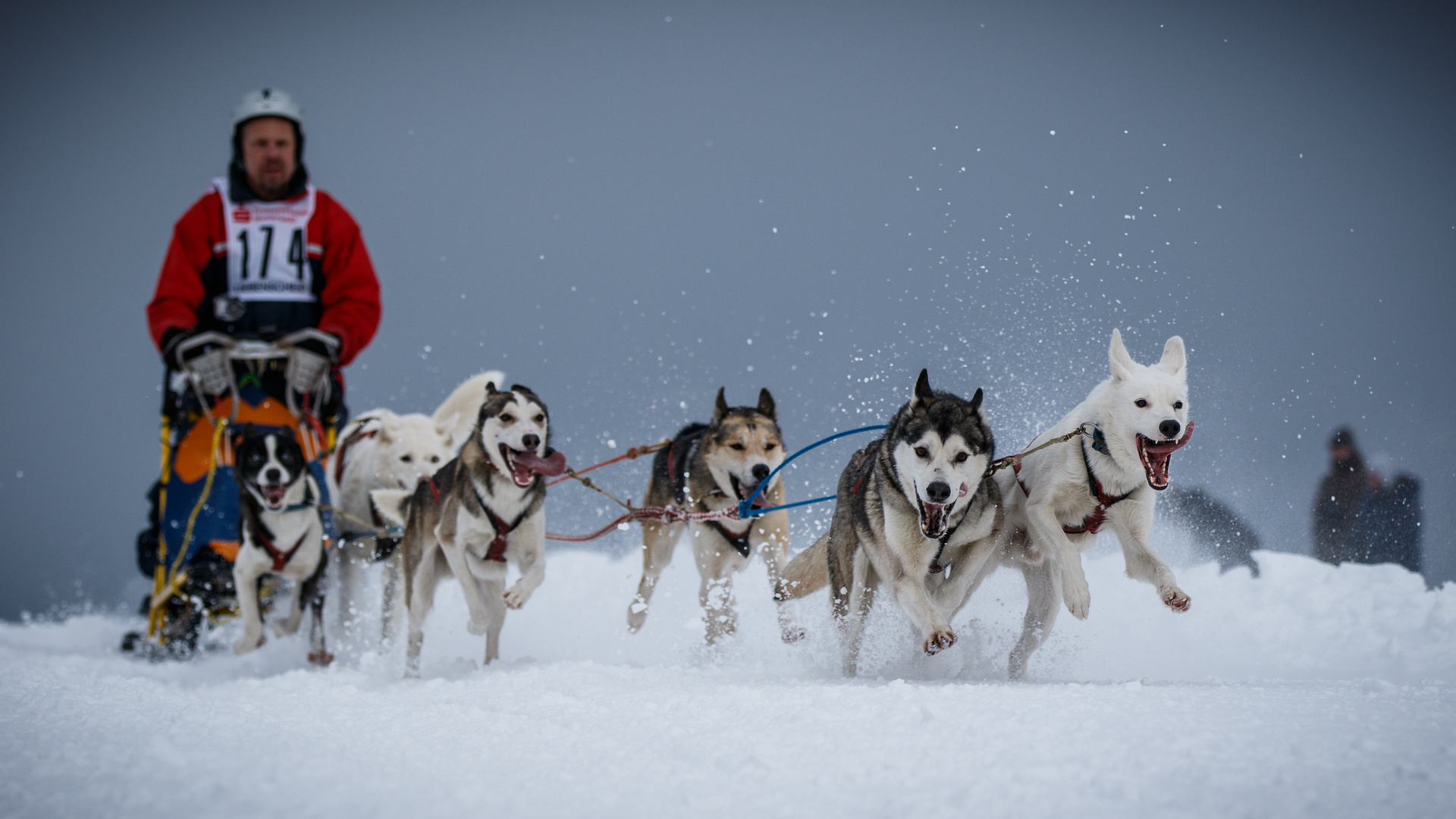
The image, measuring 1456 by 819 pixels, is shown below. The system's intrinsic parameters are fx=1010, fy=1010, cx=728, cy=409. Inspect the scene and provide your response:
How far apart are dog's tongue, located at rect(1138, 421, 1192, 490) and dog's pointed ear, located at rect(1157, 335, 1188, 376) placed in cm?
26

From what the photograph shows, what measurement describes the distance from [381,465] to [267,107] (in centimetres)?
191

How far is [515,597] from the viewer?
12.3 ft

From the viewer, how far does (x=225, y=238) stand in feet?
16.8

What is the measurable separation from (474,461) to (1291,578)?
4222 millimetres

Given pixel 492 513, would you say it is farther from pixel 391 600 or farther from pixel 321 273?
pixel 321 273

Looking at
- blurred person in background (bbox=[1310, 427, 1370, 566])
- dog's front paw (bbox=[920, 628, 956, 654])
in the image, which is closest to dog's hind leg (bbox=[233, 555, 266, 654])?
dog's front paw (bbox=[920, 628, 956, 654])

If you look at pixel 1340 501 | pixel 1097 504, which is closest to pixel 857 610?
pixel 1097 504

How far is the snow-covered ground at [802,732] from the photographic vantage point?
1.88 meters

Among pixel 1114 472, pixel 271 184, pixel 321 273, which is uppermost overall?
pixel 271 184

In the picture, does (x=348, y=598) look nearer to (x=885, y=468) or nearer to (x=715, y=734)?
(x=885, y=468)

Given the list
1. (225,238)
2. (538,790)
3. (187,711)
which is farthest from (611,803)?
(225,238)

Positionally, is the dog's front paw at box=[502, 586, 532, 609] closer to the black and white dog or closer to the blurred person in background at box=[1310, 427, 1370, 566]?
the black and white dog

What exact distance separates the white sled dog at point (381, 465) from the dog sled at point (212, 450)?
325 millimetres

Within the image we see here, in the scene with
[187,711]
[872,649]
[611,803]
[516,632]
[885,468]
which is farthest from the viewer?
[516,632]
